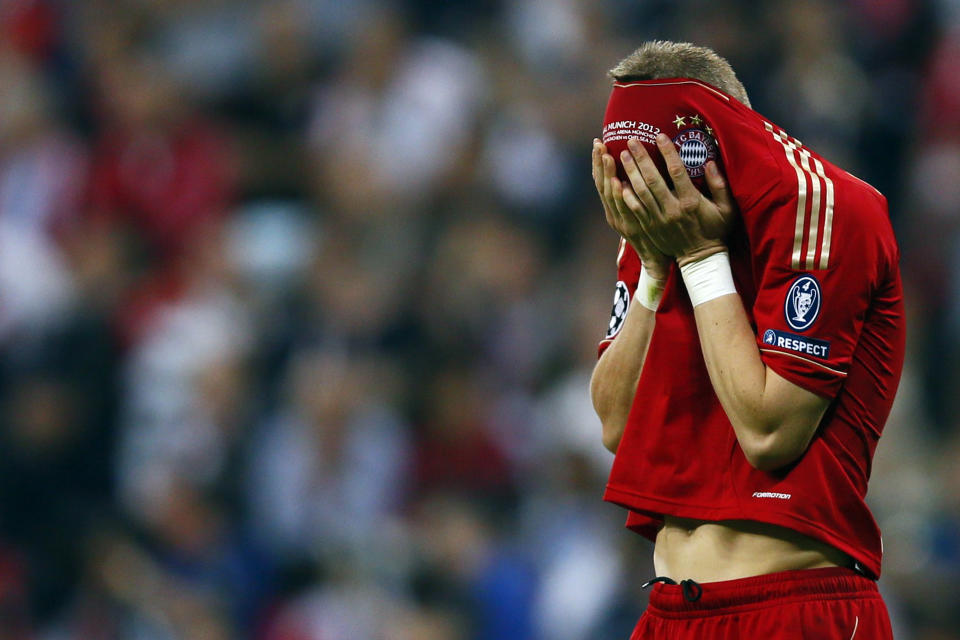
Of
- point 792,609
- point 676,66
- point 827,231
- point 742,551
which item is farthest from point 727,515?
point 676,66

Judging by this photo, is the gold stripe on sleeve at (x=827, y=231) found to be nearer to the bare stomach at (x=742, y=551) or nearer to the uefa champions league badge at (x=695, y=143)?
the uefa champions league badge at (x=695, y=143)

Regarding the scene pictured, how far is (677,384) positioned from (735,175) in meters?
0.43

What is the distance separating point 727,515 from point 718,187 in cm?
61

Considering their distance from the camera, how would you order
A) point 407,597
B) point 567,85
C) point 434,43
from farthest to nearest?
1. point 434,43
2. point 567,85
3. point 407,597

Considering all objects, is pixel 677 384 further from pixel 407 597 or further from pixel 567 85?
pixel 567 85

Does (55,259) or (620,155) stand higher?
(620,155)

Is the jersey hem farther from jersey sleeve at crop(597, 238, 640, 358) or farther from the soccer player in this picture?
jersey sleeve at crop(597, 238, 640, 358)

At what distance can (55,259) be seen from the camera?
856 centimetres

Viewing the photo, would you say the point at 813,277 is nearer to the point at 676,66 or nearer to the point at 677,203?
the point at 677,203

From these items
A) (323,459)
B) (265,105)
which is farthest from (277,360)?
(265,105)

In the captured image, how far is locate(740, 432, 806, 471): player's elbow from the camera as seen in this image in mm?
2707

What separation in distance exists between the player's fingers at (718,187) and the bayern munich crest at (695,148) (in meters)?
0.02

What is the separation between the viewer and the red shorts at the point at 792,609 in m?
2.76

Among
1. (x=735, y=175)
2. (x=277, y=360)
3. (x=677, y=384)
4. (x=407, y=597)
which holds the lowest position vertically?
(x=407, y=597)
